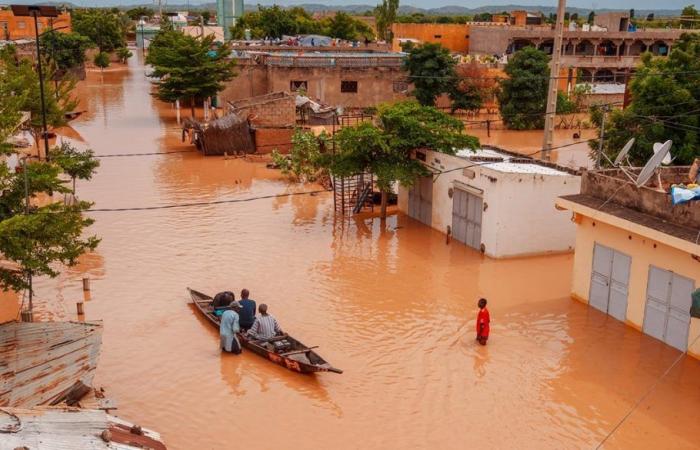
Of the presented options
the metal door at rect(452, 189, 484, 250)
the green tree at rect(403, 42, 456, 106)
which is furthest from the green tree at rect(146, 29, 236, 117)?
the metal door at rect(452, 189, 484, 250)

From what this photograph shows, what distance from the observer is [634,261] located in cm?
1514

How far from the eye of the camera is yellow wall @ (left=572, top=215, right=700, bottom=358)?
13.9 m

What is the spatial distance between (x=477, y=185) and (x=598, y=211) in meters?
5.50

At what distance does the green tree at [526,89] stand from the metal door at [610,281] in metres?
28.2

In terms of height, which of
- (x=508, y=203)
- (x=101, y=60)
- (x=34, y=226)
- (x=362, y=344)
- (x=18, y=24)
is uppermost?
(x=18, y=24)

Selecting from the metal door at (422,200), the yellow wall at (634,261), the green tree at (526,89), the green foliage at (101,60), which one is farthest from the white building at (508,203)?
the green foliage at (101,60)

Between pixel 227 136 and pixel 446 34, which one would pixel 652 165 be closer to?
pixel 227 136

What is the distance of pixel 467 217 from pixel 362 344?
296 inches

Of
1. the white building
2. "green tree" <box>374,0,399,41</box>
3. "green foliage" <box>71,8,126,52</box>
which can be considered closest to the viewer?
the white building

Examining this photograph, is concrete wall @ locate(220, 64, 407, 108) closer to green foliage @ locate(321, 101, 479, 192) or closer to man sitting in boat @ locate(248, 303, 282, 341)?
green foliage @ locate(321, 101, 479, 192)

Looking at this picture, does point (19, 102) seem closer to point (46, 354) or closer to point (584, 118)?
point (46, 354)

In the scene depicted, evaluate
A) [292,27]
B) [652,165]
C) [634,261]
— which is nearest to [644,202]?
[652,165]

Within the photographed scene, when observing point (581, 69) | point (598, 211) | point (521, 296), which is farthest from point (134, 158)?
point (581, 69)

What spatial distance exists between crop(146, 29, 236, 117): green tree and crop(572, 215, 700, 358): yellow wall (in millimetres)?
29454
